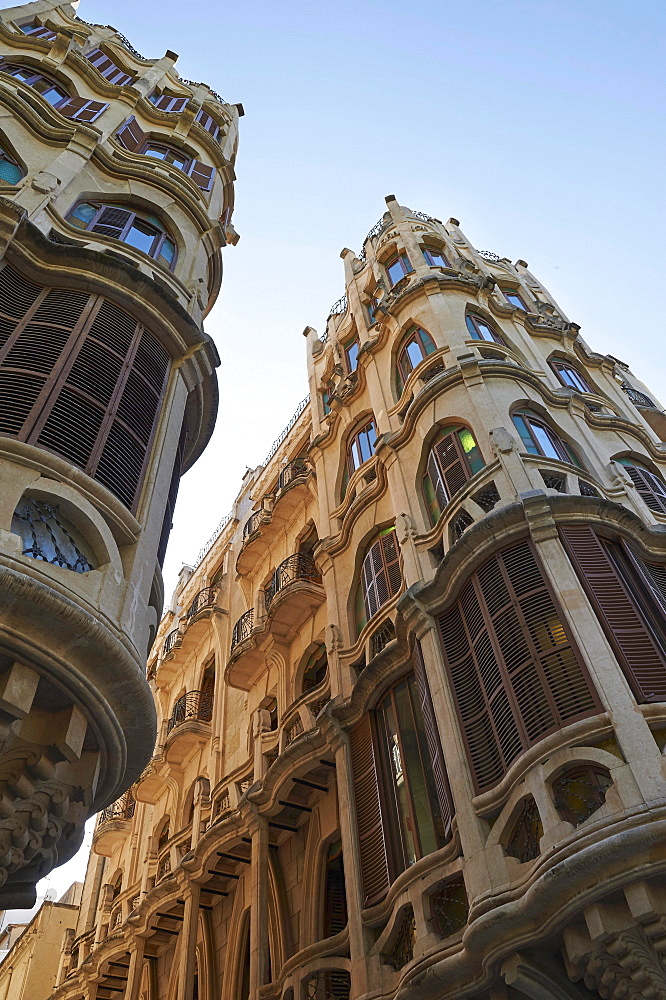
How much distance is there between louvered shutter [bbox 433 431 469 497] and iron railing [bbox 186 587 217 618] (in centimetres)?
1326

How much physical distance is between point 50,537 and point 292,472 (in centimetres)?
1792

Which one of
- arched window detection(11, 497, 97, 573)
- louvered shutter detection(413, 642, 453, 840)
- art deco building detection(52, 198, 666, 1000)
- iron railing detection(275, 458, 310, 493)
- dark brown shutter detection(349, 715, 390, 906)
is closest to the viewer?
arched window detection(11, 497, 97, 573)

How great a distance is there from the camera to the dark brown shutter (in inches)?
540

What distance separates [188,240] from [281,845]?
13521mm

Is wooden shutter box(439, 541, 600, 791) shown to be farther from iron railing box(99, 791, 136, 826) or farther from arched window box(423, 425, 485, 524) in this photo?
iron railing box(99, 791, 136, 826)

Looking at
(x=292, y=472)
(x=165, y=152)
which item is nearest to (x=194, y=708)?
(x=292, y=472)

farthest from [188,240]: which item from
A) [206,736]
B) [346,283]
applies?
[206,736]

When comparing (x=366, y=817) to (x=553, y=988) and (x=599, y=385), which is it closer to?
(x=553, y=988)

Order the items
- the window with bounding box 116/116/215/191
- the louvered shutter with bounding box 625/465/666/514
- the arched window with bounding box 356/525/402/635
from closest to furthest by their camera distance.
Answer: the arched window with bounding box 356/525/402/635 < the louvered shutter with bounding box 625/465/666/514 < the window with bounding box 116/116/215/191

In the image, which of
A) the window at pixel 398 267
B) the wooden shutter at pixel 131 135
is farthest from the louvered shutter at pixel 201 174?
the window at pixel 398 267

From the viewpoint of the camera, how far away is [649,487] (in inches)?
746

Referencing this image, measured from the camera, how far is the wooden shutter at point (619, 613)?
11289 millimetres

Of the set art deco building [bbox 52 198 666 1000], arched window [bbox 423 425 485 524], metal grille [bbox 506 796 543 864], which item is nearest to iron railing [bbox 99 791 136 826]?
art deco building [bbox 52 198 666 1000]

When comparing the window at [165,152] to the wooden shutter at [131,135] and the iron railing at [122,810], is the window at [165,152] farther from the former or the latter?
the iron railing at [122,810]
